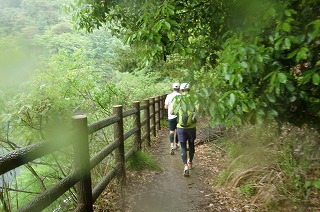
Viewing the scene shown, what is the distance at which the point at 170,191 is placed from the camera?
204 inches

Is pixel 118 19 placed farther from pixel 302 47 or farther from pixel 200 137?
pixel 200 137

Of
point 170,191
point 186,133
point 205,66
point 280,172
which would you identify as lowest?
point 170,191

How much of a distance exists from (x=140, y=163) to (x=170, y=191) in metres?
1.09

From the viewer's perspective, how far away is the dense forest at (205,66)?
220 cm

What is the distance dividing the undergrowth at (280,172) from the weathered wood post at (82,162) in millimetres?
2583

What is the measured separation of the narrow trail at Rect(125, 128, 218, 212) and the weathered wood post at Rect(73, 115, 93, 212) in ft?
4.21

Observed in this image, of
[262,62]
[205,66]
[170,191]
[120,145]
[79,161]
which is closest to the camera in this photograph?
[262,62]

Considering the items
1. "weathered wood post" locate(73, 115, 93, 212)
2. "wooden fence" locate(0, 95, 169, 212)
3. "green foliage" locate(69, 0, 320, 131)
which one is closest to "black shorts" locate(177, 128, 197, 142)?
"wooden fence" locate(0, 95, 169, 212)

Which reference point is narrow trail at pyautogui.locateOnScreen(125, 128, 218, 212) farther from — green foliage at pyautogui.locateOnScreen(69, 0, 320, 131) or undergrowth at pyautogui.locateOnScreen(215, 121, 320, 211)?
green foliage at pyautogui.locateOnScreen(69, 0, 320, 131)

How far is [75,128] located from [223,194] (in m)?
3.15

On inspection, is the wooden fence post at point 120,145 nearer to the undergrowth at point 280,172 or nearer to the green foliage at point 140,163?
the green foliage at point 140,163

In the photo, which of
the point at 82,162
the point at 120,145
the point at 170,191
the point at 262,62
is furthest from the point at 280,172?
the point at 82,162

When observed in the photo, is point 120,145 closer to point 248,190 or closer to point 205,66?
point 205,66

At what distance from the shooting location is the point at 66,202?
150 inches
